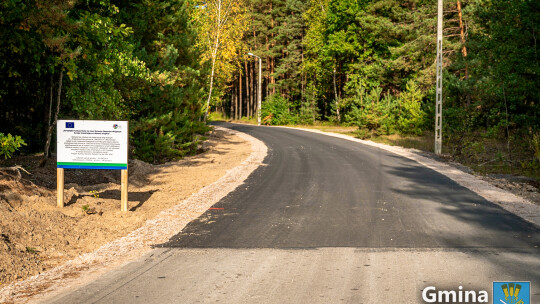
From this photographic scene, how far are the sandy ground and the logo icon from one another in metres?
4.90

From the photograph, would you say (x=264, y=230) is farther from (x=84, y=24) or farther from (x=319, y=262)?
(x=84, y=24)

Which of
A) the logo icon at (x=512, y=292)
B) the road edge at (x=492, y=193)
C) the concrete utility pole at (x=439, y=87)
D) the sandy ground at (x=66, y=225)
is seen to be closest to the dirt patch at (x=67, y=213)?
the sandy ground at (x=66, y=225)

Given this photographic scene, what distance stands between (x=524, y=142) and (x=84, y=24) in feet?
57.7

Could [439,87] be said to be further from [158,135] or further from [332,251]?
[332,251]

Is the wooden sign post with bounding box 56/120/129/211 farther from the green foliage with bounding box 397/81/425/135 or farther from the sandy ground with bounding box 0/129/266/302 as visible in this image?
the green foliage with bounding box 397/81/425/135

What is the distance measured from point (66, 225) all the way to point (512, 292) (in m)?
6.94

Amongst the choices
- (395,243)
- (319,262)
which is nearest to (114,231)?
(319,262)

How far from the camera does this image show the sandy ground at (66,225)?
5.91m

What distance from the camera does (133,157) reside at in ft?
61.6

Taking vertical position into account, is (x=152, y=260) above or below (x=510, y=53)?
below

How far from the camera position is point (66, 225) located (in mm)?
7871

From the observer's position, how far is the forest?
384 inches

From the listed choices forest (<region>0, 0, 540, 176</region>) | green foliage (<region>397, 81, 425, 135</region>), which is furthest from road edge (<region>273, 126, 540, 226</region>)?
green foliage (<region>397, 81, 425, 135</region>)

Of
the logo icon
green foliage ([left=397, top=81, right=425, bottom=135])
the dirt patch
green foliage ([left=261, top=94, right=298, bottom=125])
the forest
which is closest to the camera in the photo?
the logo icon
